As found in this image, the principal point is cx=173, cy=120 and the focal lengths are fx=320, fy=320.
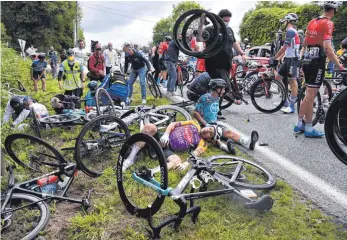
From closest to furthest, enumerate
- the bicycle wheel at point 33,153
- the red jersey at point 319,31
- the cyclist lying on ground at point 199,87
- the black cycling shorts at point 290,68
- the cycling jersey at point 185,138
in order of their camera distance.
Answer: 1. the bicycle wheel at point 33,153
2. the cycling jersey at point 185,138
3. the red jersey at point 319,31
4. the cyclist lying on ground at point 199,87
5. the black cycling shorts at point 290,68

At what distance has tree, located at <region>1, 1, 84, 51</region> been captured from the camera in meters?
39.4

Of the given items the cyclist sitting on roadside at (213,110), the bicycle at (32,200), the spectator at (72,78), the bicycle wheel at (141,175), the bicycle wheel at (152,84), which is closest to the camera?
the bicycle wheel at (141,175)

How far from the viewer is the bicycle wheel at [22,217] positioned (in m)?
3.00

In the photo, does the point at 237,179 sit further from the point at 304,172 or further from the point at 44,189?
the point at 44,189

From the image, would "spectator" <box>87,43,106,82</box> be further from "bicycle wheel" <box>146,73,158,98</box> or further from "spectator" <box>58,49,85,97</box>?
"bicycle wheel" <box>146,73,158,98</box>

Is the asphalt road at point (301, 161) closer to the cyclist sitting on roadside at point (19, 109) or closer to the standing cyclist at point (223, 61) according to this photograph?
the standing cyclist at point (223, 61)

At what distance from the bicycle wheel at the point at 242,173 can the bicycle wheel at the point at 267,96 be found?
3.50 m

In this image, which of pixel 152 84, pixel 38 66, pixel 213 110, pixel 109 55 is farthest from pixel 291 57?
pixel 38 66

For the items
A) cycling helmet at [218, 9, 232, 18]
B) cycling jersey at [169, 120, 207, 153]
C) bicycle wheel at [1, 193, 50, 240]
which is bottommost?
bicycle wheel at [1, 193, 50, 240]

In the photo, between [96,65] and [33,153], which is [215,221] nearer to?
[33,153]

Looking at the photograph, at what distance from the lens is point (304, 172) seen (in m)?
4.25

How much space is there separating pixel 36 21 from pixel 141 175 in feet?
142

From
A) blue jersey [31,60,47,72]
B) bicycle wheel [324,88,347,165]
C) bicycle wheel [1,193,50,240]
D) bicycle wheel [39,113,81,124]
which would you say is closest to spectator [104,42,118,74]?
blue jersey [31,60,47,72]

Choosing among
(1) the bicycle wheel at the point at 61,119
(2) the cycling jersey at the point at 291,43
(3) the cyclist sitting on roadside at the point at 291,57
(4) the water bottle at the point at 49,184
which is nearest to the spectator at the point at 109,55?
(1) the bicycle wheel at the point at 61,119
